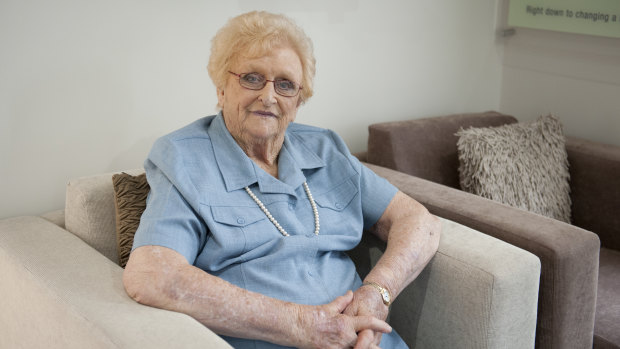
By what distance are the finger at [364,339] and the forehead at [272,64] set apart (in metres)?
0.67

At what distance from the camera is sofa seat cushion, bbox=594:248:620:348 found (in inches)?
69.0

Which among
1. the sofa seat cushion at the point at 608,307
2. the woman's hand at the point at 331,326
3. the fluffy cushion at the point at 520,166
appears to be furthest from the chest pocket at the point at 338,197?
the sofa seat cushion at the point at 608,307

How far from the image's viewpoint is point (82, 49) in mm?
1801

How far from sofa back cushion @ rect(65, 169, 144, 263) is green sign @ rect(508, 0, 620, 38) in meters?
2.05

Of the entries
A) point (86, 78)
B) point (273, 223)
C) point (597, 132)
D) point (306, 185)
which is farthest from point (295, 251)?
point (597, 132)

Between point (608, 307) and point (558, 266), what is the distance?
36cm

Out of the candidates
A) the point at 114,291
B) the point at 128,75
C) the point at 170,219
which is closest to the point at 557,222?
the point at 170,219

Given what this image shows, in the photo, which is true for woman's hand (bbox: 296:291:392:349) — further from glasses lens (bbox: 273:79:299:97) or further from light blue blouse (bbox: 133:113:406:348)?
glasses lens (bbox: 273:79:299:97)

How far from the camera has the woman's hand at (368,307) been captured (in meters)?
1.44

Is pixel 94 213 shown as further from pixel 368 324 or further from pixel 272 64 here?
pixel 368 324

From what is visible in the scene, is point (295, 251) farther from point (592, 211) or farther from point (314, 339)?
point (592, 211)

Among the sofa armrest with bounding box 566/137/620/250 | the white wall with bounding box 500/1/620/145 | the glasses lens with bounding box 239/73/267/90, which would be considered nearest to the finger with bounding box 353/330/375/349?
the glasses lens with bounding box 239/73/267/90

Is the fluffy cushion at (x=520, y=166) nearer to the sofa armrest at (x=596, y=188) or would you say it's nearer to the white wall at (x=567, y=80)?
the sofa armrest at (x=596, y=188)

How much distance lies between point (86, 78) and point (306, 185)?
75 centimetres
